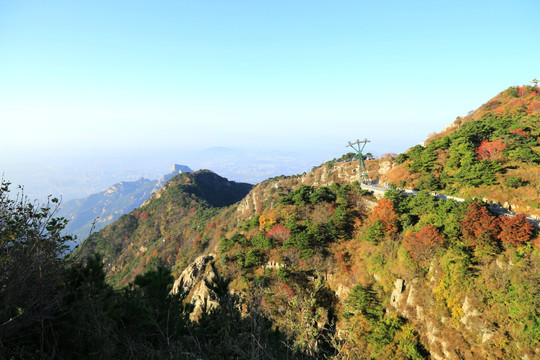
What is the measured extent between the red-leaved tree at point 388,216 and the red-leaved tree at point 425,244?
2.86m

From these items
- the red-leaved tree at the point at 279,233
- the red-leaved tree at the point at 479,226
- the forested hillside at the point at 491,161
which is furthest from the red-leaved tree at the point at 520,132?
the red-leaved tree at the point at 279,233

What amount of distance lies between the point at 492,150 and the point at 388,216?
13.2 metres

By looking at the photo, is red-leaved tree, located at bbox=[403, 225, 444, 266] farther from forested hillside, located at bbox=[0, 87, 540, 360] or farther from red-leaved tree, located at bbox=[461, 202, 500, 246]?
red-leaved tree, located at bbox=[461, 202, 500, 246]

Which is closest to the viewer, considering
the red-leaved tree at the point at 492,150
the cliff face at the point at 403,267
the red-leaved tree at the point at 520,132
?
the cliff face at the point at 403,267

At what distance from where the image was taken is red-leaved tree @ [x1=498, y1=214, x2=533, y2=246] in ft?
49.1

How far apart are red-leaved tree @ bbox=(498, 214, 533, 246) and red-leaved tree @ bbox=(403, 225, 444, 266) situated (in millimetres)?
3435

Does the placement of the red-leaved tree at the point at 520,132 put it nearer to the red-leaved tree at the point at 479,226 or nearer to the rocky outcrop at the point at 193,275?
the red-leaved tree at the point at 479,226

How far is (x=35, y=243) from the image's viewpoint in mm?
6715

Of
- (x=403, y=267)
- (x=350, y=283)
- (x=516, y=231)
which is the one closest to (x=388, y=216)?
(x=403, y=267)

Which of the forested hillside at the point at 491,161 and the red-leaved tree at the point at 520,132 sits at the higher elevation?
the red-leaved tree at the point at 520,132

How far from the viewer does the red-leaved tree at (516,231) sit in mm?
14977

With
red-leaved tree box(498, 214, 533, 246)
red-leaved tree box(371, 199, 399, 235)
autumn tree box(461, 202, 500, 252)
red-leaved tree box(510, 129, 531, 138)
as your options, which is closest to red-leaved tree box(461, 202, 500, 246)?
autumn tree box(461, 202, 500, 252)

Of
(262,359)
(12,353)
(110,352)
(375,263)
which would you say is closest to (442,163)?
(375,263)

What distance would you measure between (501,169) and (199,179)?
88.7m
